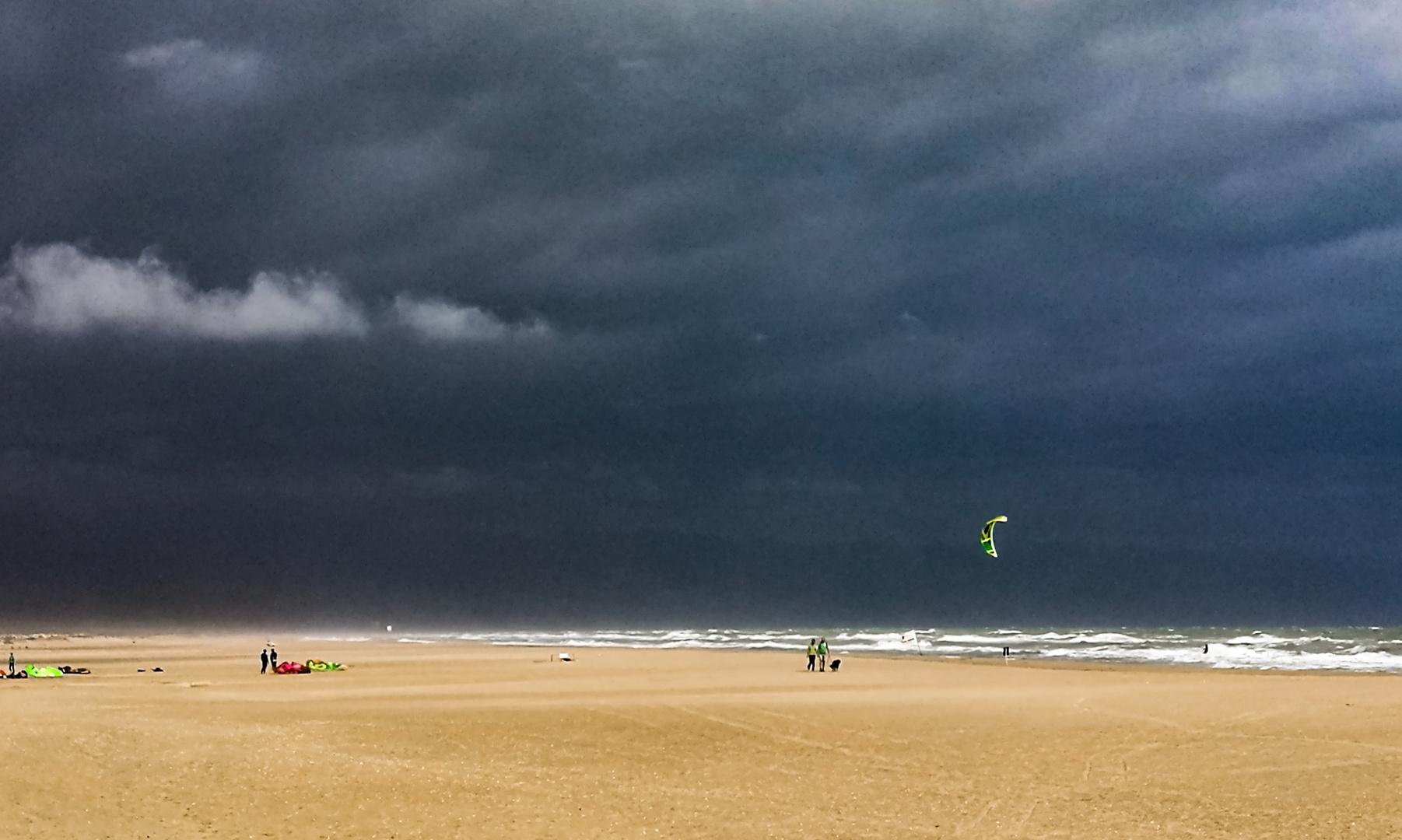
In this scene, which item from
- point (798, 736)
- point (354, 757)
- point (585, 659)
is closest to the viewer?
point (354, 757)

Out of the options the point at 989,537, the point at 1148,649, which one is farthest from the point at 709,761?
the point at 1148,649

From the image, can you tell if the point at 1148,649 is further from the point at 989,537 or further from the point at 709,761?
the point at 709,761

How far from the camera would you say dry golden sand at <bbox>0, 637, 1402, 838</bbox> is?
1492 centimetres

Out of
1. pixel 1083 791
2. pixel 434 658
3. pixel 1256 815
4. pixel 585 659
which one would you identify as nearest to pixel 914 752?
pixel 1083 791

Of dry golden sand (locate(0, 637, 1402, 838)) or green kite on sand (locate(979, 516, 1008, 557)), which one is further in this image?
green kite on sand (locate(979, 516, 1008, 557))

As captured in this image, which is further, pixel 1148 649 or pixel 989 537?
pixel 1148 649

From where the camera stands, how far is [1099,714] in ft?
89.6

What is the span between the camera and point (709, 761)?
20.3m

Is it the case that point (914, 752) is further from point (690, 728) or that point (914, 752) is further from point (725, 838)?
point (725, 838)

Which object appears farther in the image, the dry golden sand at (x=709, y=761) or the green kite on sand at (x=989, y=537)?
A: the green kite on sand at (x=989, y=537)

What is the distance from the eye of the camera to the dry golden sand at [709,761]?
49.0 feet

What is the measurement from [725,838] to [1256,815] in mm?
7263

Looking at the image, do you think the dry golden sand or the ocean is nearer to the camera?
the dry golden sand

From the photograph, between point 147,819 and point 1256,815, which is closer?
point 147,819
